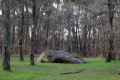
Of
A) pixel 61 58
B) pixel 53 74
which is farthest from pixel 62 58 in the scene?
pixel 53 74

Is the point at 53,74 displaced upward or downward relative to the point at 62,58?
downward

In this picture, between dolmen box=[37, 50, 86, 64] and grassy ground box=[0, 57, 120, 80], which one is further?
dolmen box=[37, 50, 86, 64]

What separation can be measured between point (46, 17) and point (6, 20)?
34307 millimetres

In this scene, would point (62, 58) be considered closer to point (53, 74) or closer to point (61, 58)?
point (61, 58)

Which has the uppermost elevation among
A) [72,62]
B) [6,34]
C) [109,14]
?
[109,14]

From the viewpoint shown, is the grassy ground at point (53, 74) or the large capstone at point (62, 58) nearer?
the grassy ground at point (53, 74)

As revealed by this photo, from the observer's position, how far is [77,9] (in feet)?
144

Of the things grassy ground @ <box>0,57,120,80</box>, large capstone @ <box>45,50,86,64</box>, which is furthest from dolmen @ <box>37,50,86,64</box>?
grassy ground @ <box>0,57,120,80</box>

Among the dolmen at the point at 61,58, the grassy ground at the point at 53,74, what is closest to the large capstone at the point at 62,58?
the dolmen at the point at 61,58

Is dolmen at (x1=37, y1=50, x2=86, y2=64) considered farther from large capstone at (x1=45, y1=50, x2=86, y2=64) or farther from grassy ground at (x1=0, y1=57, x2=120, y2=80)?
grassy ground at (x1=0, y1=57, x2=120, y2=80)

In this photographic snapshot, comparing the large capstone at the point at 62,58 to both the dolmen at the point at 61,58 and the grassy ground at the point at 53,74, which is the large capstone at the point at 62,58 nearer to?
→ the dolmen at the point at 61,58

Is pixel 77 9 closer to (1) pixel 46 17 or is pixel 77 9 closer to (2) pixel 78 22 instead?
(2) pixel 78 22

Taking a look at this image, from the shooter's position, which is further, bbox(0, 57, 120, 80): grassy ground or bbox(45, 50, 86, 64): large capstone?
bbox(45, 50, 86, 64): large capstone

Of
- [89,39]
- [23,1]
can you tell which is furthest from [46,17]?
[23,1]
